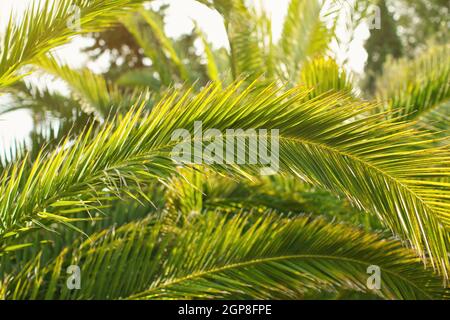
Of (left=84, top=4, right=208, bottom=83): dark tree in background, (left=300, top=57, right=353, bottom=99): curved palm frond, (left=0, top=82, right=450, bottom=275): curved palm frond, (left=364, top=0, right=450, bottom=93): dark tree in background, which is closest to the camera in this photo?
(left=0, top=82, right=450, bottom=275): curved palm frond

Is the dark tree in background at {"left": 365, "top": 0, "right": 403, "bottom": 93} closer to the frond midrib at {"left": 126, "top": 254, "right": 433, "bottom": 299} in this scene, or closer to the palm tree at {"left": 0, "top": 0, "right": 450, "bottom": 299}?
the palm tree at {"left": 0, "top": 0, "right": 450, "bottom": 299}

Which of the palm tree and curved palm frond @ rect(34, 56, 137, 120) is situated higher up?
curved palm frond @ rect(34, 56, 137, 120)

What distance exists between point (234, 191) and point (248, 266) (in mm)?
1511

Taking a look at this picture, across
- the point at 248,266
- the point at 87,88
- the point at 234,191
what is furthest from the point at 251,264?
the point at 87,88

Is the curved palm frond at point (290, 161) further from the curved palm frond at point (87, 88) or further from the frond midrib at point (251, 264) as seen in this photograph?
the curved palm frond at point (87, 88)

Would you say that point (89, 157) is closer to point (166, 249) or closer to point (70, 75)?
point (166, 249)

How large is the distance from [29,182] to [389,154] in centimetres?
142

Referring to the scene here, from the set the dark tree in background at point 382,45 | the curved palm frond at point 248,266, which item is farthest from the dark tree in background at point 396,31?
the curved palm frond at point 248,266

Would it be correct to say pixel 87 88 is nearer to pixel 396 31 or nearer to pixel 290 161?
pixel 290 161

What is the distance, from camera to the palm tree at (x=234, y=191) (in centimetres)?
238

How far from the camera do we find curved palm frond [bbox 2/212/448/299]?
3.02m

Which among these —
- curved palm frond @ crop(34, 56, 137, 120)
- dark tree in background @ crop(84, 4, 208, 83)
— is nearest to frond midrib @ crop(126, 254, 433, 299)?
curved palm frond @ crop(34, 56, 137, 120)

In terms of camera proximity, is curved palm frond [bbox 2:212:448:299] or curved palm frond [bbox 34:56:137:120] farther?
curved palm frond [bbox 34:56:137:120]

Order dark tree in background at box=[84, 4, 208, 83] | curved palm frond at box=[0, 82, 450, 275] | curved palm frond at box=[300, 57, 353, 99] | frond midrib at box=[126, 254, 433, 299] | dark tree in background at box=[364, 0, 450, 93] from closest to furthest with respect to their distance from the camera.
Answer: curved palm frond at box=[0, 82, 450, 275] < frond midrib at box=[126, 254, 433, 299] < curved palm frond at box=[300, 57, 353, 99] < dark tree in background at box=[84, 4, 208, 83] < dark tree in background at box=[364, 0, 450, 93]
